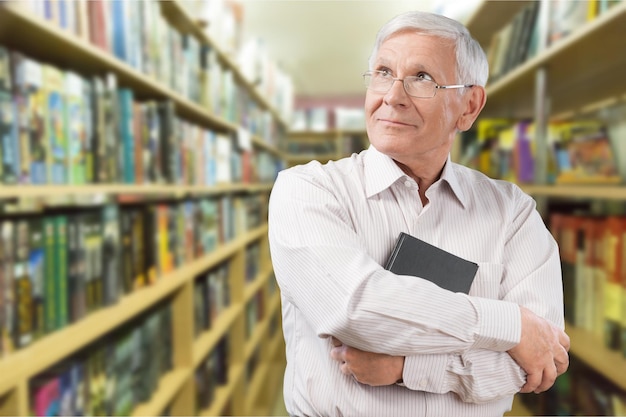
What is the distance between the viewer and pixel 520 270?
0.82 meters

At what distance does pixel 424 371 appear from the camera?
0.73 meters

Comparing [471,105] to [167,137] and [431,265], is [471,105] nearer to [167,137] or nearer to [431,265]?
[431,265]

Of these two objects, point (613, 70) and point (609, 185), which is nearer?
point (609, 185)

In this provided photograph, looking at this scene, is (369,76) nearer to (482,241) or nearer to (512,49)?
(482,241)

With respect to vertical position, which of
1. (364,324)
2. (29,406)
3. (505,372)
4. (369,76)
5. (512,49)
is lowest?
(29,406)

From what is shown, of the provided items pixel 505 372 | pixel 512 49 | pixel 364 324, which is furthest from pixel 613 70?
pixel 364 324

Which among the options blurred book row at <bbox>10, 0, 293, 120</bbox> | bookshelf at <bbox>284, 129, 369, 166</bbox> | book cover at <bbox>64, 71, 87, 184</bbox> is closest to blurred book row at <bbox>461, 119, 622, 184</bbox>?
bookshelf at <bbox>284, 129, 369, 166</bbox>

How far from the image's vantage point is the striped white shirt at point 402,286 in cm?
70

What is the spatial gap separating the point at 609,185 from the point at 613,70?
355 millimetres

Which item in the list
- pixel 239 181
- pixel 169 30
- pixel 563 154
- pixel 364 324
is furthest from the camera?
pixel 239 181

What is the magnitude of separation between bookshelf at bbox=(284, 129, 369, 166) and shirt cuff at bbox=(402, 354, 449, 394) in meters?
0.39

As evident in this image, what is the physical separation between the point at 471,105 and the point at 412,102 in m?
0.13

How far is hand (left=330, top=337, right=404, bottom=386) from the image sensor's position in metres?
0.73

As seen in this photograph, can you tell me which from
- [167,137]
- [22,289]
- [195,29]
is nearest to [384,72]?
[22,289]
